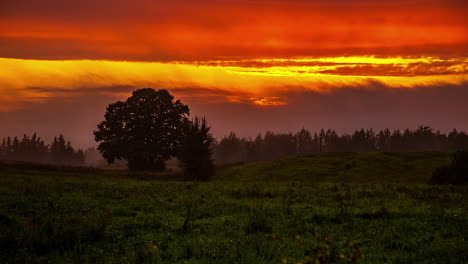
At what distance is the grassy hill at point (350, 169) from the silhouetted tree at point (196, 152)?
6.62 metres

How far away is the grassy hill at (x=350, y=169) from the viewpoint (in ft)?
188

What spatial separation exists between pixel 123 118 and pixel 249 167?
25.5 meters

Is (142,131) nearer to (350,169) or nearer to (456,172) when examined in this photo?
(350,169)

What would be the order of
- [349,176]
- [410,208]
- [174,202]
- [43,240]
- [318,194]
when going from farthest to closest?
[349,176], [318,194], [174,202], [410,208], [43,240]

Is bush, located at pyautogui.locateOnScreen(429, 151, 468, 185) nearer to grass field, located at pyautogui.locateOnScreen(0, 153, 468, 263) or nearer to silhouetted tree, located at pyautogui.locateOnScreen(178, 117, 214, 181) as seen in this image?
grass field, located at pyautogui.locateOnScreen(0, 153, 468, 263)

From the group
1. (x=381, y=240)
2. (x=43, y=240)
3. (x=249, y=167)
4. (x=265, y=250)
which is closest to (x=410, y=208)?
(x=381, y=240)

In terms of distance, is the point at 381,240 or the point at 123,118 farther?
the point at 123,118

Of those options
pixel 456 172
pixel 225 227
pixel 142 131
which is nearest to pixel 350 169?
pixel 456 172

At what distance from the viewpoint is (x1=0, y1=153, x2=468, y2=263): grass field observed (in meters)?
11.1

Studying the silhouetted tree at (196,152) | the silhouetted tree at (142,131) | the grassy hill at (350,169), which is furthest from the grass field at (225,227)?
the silhouetted tree at (142,131)

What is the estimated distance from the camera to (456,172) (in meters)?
39.6

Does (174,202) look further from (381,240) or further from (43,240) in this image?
(381,240)

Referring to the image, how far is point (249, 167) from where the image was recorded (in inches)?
2918

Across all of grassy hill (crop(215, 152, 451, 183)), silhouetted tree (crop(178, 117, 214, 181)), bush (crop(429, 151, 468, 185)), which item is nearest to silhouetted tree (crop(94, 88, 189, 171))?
grassy hill (crop(215, 152, 451, 183))
